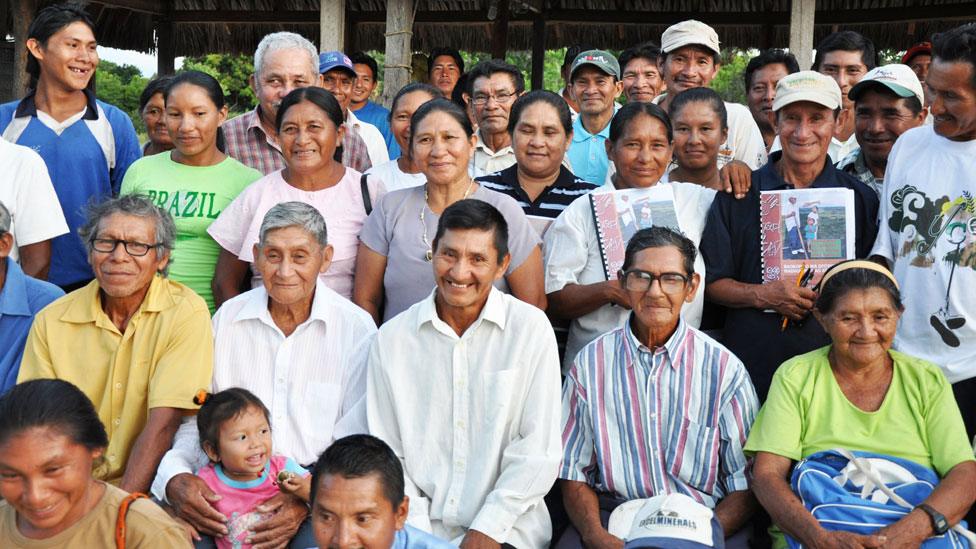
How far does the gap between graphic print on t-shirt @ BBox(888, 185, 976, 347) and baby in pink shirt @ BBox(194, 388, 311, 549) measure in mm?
2480

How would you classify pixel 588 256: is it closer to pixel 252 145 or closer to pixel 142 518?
pixel 252 145

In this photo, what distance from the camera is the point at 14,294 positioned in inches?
151

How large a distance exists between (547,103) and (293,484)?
2.22 meters

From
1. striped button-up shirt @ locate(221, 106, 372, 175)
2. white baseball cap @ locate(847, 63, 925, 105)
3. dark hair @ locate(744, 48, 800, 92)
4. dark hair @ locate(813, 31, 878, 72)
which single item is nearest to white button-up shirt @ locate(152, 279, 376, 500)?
striped button-up shirt @ locate(221, 106, 372, 175)

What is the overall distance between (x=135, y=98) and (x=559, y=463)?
18.2m

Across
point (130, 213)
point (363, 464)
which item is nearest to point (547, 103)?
point (130, 213)

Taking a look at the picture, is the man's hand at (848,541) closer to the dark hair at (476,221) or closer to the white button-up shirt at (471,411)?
the white button-up shirt at (471,411)

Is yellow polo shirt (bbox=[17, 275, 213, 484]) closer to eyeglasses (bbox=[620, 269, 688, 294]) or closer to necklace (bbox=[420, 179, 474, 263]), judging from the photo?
necklace (bbox=[420, 179, 474, 263])

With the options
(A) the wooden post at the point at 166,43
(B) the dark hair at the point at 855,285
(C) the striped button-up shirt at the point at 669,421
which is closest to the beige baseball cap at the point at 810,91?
(B) the dark hair at the point at 855,285

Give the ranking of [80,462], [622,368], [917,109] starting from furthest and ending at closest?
1. [917,109]
2. [622,368]
3. [80,462]

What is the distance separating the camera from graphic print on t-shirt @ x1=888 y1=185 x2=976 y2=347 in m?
3.75

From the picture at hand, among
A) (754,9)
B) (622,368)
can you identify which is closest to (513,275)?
(622,368)

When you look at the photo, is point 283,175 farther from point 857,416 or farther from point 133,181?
point 857,416

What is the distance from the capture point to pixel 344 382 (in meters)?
3.81
